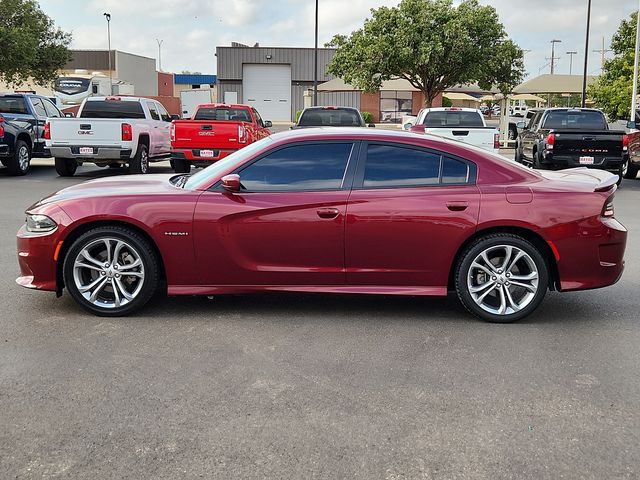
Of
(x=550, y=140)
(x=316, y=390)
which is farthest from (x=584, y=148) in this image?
(x=316, y=390)

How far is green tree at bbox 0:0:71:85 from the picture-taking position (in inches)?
1292

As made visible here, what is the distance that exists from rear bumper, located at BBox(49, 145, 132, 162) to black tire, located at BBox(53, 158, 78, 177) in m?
0.86

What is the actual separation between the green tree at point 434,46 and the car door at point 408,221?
28157 millimetres

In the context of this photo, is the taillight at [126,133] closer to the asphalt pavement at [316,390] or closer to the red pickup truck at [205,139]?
the red pickup truck at [205,139]

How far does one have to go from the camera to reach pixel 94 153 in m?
16.5

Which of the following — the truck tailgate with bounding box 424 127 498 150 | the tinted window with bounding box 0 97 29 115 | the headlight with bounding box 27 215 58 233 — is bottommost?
the headlight with bounding box 27 215 58 233

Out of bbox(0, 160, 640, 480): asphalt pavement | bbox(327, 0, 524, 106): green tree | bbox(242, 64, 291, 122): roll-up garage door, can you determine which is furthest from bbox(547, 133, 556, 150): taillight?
bbox(242, 64, 291, 122): roll-up garage door

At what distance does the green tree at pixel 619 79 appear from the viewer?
1357 inches

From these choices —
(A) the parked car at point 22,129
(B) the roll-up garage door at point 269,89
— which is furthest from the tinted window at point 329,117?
(B) the roll-up garage door at point 269,89

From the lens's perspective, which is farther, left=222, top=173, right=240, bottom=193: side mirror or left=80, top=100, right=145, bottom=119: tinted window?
left=80, top=100, right=145, bottom=119: tinted window

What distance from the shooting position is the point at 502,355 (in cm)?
509

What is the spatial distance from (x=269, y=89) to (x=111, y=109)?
47481 mm

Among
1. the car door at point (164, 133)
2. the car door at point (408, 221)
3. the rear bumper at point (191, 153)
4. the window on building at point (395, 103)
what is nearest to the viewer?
the car door at point (408, 221)

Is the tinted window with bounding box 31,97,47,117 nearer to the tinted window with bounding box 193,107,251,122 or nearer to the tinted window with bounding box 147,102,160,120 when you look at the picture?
the tinted window with bounding box 147,102,160,120
